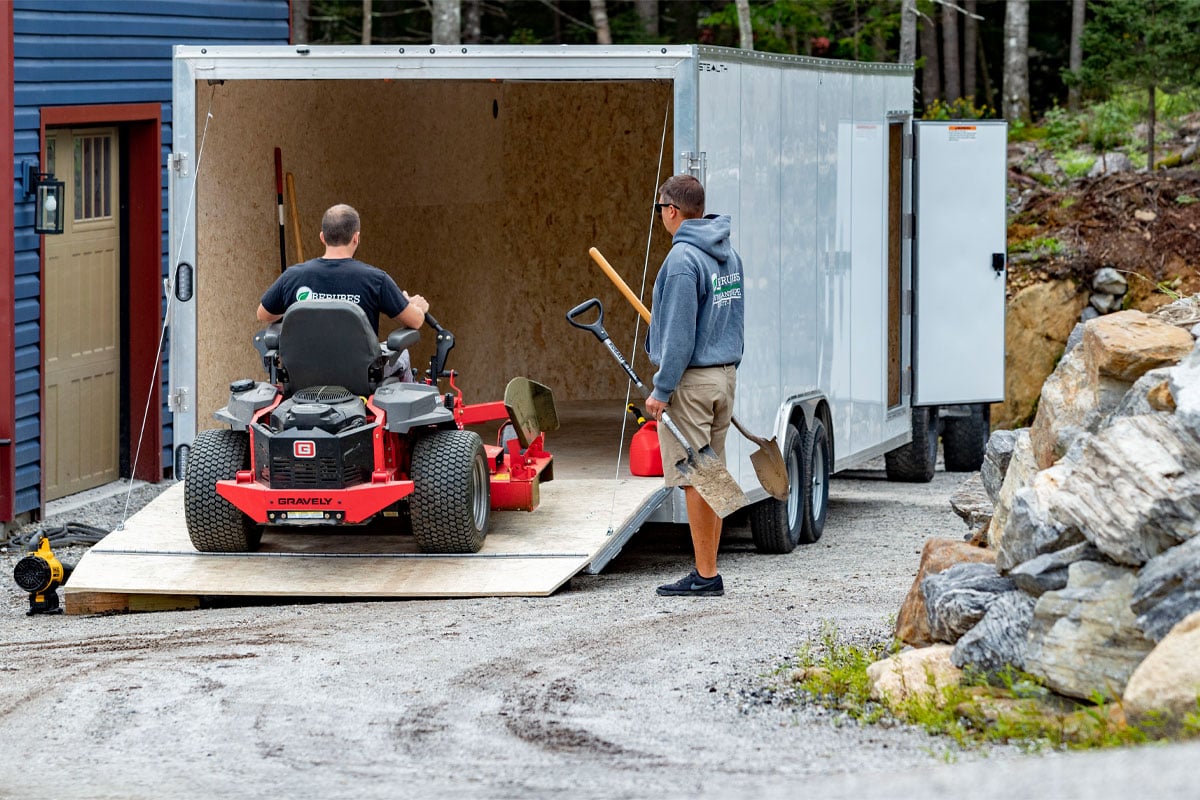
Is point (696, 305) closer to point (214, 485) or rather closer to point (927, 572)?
point (927, 572)

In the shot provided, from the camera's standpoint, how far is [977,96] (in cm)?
2789

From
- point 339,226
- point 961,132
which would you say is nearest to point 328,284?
point 339,226

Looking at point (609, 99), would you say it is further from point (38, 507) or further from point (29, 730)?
point (29, 730)

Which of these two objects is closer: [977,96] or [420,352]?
[420,352]

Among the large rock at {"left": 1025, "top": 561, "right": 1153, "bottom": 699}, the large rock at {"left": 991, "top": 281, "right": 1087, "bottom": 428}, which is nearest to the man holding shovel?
the large rock at {"left": 1025, "top": 561, "right": 1153, "bottom": 699}

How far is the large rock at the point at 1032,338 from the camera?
16.8m

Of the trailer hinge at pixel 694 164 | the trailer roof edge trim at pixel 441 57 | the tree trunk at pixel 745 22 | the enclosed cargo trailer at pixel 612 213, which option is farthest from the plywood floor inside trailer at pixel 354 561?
the tree trunk at pixel 745 22

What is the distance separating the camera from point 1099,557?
5.32 metres

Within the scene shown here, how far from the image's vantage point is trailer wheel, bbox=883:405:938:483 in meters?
13.0

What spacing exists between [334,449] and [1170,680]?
3788 millimetres

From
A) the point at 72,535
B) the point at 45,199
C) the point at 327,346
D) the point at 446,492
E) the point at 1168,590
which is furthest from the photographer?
the point at 45,199

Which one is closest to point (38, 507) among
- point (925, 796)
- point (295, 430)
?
point (295, 430)

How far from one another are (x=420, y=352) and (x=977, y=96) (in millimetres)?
17855

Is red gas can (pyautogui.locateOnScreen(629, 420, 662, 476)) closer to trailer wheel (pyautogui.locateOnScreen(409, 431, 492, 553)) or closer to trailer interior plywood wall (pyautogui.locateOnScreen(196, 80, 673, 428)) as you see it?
trailer wheel (pyautogui.locateOnScreen(409, 431, 492, 553))
